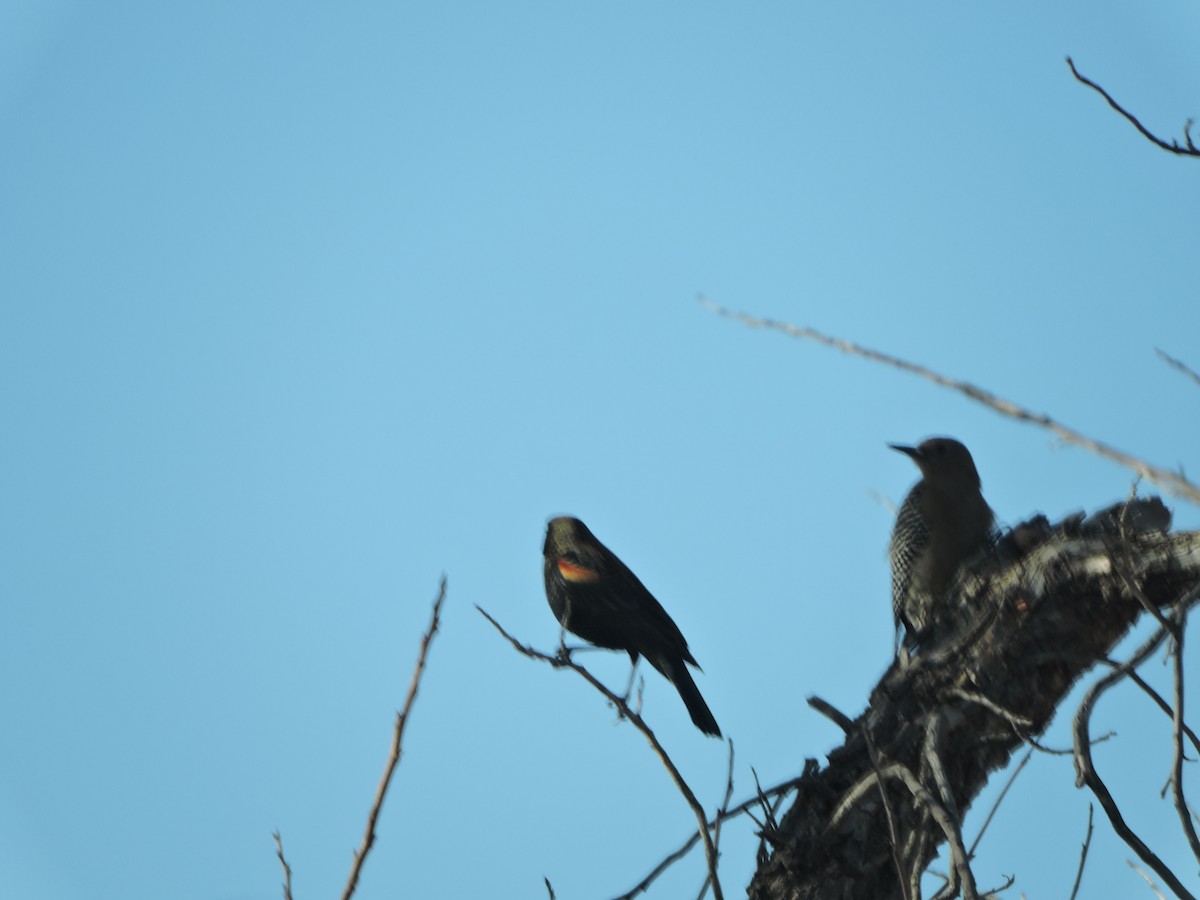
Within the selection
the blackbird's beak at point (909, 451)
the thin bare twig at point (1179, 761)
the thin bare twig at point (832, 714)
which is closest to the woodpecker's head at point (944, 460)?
the blackbird's beak at point (909, 451)

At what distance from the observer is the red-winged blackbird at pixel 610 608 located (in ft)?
22.3

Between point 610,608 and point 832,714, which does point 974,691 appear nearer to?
point 832,714

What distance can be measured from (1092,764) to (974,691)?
118 centimetres

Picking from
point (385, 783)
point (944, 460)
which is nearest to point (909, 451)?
point (944, 460)

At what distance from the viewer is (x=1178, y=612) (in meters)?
2.81

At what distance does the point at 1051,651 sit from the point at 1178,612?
153 centimetres

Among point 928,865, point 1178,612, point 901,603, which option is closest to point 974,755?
point 928,865

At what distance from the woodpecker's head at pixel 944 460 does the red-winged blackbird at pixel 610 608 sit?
1490mm

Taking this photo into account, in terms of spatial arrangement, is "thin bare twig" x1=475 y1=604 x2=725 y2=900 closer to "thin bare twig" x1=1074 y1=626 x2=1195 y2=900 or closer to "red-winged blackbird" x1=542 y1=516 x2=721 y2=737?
"thin bare twig" x1=1074 y1=626 x2=1195 y2=900

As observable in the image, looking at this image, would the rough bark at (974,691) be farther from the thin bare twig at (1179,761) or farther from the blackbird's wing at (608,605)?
the blackbird's wing at (608,605)

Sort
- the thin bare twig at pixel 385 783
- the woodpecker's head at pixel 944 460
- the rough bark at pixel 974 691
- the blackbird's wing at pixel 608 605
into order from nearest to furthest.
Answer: the thin bare twig at pixel 385 783 < the rough bark at pixel 974 691 < the woodpecker's head at pixel 944 460 < the blackbird's wing at pixel 608 605

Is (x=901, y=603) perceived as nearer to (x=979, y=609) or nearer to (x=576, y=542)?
(x=979, y=609)

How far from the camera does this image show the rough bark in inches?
151

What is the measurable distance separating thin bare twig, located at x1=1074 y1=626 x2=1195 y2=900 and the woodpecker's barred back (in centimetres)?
272
